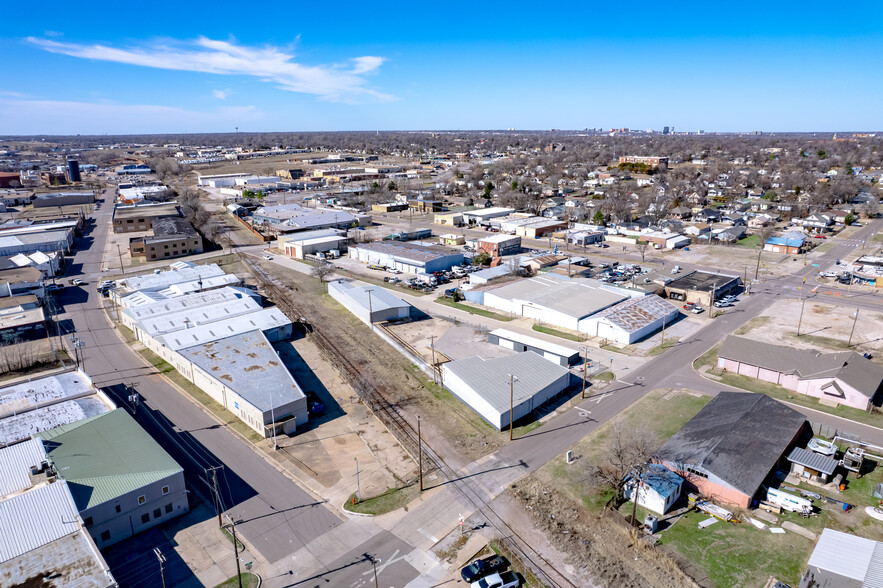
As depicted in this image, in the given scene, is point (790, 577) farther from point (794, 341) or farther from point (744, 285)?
point (744, 285)

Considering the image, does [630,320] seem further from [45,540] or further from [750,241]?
[750,241]

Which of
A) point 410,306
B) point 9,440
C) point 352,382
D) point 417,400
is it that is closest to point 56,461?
point 9,440

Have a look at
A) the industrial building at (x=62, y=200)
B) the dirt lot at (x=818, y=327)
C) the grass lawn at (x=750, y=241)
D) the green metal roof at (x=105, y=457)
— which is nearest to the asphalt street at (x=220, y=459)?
the green metal roof at (x=105, y=457)

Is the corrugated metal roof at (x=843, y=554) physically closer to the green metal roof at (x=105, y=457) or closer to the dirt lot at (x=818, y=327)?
the dirt lot at (x=818, y=327)

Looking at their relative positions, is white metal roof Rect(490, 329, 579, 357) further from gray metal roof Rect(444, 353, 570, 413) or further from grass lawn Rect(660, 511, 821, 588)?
grass lawn Rect(660, 511, 821, 588)

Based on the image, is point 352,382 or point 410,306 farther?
point 410,306

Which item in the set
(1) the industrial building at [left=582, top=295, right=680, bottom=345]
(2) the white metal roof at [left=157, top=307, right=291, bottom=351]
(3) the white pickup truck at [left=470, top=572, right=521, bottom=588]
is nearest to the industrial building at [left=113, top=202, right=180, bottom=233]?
(2) the white metal roof at [left=157, top=307, right=291, bottom=351]
